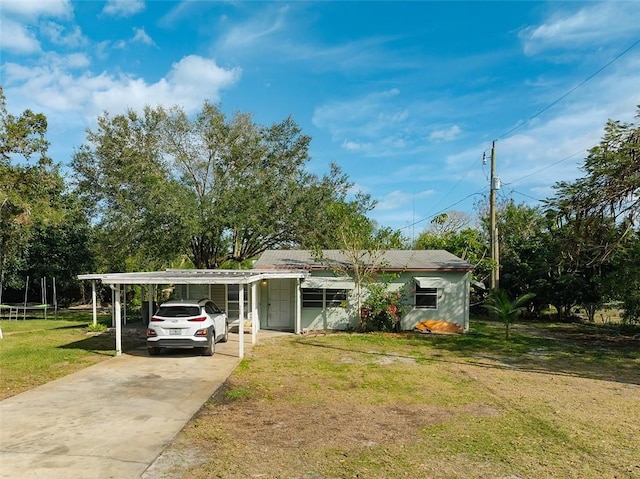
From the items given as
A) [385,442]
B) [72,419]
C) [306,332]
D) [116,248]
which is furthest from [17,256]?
[385,442]

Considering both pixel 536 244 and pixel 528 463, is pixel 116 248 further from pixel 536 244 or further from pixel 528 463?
pixel 536 244

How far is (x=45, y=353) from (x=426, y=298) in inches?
527

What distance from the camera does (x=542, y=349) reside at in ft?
47.9

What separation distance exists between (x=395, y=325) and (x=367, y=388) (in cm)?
902

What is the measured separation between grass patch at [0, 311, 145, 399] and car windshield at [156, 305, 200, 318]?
2.05 meters

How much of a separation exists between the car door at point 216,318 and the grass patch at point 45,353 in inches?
112

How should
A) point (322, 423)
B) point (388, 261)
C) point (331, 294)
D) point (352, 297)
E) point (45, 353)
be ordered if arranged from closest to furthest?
point (322, 423) → point (45, 353) → point (331, 294) → point (352, 297) → point (388, 261)

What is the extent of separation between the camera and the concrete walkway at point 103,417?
525 centimetres

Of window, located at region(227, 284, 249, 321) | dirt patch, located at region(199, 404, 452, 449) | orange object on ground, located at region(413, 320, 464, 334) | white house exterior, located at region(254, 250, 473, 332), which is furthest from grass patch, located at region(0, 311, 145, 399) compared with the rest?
orange object on ground, located at region(413, 320, 464, 334)

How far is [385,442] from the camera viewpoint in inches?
243

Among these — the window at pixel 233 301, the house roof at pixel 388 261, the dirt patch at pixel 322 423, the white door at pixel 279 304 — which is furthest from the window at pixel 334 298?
the dirt patch at pixel 322 423

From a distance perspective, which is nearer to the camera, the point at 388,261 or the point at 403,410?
the point at 403,410

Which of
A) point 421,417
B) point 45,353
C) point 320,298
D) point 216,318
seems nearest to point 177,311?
point 216,318

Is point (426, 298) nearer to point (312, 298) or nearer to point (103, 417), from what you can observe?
point (312, 298)
